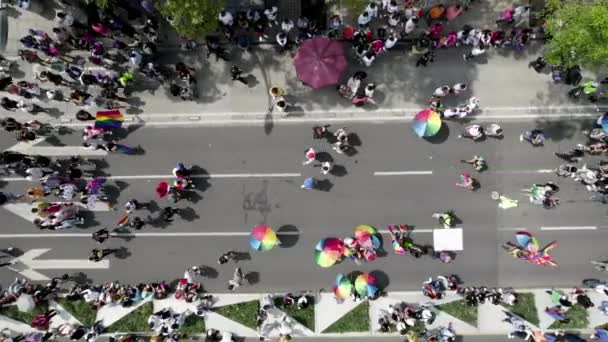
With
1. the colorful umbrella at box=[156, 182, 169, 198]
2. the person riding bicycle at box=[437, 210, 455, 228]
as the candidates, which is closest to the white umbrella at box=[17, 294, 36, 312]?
the colorful umbrella at box=[156, 182, 169, 198]

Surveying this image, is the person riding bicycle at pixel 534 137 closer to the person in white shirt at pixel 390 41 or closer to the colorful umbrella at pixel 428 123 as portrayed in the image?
the colorful umbrella at pixel 428 123

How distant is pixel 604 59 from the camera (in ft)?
51.9

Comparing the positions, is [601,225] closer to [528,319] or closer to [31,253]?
[528,319]

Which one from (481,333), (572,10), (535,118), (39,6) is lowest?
(481,333)

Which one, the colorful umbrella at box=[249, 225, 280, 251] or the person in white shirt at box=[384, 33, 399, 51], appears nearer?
the colorful umbrella at box=[249, 225, 280, 251]

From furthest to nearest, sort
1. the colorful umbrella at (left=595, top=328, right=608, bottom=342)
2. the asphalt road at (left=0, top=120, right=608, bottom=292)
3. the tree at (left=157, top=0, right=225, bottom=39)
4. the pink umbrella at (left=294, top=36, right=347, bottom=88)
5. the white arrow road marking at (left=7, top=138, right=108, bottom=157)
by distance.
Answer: the white arrow road marking at (left=7, top=138, right=108, bottom=157) → the asphalt road at (left=0, top=120, right=608, bottom=292) → the colorful umbrella at (left=595, top=328, right=608, bottom=342) → the pink umbrella at (left=294, top=36, right=347, bottom=88) → the tree at (left=157, top=0, right=225, bottom=39)

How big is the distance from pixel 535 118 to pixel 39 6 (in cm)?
2195

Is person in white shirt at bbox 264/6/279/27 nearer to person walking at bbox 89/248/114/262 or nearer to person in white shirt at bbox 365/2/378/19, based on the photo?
person in white shirt at bbox 365/2/378/19

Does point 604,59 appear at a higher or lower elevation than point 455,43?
lower

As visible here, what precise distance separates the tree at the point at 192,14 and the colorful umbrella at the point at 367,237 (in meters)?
9.90

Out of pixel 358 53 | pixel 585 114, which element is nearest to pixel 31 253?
pixel 358 53

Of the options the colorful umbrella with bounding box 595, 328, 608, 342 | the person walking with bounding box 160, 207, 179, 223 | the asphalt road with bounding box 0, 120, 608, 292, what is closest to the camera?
the colorful umbrella with bounding box 595, 328, 608, 342

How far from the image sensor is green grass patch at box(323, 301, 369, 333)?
19172mm

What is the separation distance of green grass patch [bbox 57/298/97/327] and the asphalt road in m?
1.18
